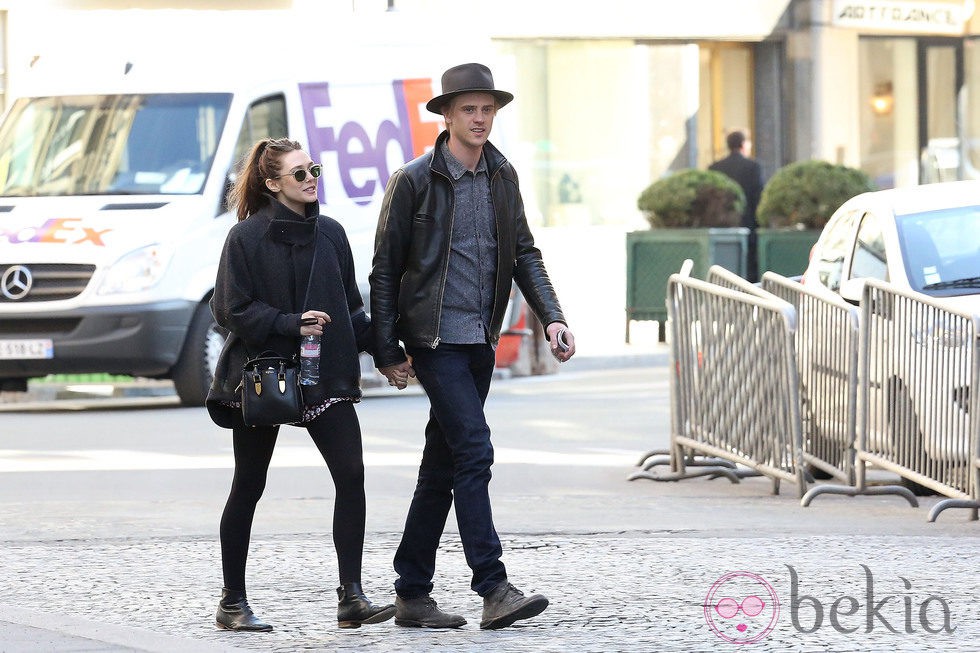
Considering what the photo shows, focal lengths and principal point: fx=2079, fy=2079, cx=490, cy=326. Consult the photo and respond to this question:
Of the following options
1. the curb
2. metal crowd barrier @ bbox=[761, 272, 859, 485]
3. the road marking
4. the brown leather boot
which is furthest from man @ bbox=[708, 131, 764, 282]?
the curb

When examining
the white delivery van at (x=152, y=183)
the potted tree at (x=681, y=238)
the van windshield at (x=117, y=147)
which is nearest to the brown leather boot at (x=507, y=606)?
the white delivery van at (x=152, y=183)

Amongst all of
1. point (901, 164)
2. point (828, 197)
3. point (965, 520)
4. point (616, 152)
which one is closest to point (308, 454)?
point (965, 520)

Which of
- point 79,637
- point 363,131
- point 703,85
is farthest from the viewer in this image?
point 703,85

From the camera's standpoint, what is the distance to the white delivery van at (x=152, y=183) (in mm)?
13977

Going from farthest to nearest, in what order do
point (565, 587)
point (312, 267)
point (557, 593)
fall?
point (565, 587), point (557, 593), point (312, 267)

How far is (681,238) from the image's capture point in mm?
19781

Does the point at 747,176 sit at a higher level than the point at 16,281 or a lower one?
higher

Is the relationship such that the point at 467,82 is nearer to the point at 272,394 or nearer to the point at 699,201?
the point at 272,394

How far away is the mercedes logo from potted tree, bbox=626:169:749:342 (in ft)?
24.1

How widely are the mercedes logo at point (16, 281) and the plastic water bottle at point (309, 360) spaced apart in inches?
317

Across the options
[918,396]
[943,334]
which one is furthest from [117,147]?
[943,334]

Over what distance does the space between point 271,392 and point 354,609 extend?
0.72m

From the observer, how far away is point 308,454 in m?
11.7

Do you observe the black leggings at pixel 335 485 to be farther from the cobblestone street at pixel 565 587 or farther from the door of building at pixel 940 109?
the door of building at pixel 940 109
